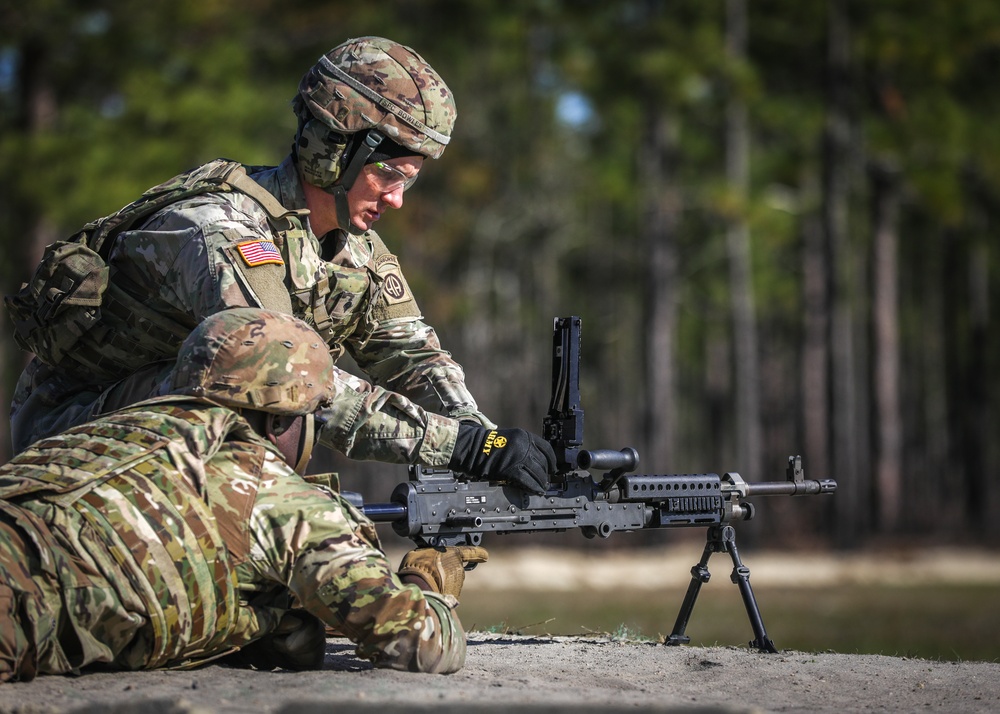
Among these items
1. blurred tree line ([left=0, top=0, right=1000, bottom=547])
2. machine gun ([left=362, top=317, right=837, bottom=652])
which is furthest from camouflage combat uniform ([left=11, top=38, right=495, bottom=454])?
blurred tree line ([left=0, top=0, right=1000, bottom=547])

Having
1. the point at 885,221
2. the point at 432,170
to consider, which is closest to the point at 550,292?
the point at 432,170

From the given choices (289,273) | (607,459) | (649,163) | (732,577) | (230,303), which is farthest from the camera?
(649,163)

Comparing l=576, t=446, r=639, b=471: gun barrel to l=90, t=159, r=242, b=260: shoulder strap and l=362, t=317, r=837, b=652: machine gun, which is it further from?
l=90, t=159, r=242, b=260: shoulder strap

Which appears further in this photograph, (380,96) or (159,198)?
(380,96)

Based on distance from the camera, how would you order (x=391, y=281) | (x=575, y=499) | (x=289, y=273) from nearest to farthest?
(x=289, y=273) < (x=575, y=499) < (x=391, y=281)

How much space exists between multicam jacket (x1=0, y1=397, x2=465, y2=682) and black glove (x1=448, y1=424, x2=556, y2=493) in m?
0.82

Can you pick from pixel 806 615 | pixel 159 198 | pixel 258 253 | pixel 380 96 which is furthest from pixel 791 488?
pixel 806 615

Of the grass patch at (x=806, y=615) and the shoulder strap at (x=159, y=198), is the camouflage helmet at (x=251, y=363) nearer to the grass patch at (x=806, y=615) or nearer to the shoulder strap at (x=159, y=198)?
the shoulder strap at (x=159, y=198)

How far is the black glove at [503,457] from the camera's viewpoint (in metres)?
5.11

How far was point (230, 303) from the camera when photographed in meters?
4.70

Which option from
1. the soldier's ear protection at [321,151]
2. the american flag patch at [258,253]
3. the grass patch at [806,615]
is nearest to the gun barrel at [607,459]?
the american flag patch at [258,253]

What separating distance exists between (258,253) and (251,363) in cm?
80

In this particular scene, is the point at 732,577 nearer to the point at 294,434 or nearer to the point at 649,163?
the point at 294,434

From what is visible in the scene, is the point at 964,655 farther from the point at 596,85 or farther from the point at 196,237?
the point at 596,85
